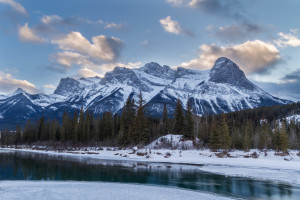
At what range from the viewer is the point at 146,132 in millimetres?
71250

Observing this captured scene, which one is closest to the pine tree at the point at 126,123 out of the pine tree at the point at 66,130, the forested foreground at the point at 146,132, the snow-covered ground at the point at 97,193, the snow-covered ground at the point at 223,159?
the forested foreground at the point at 146,132

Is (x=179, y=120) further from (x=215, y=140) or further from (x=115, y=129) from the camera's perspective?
(x=115, y=129)

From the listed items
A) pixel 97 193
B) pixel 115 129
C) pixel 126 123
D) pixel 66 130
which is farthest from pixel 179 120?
pixel 97 193

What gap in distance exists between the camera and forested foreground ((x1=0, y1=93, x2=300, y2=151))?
222 ft

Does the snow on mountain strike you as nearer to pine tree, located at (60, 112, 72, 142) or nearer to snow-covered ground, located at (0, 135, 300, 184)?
snow-covered ground, located at (0, 135, 300, 184)

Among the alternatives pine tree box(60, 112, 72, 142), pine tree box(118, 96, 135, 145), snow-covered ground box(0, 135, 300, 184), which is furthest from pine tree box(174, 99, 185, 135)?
pine tree box(60, 112, 72, 142)

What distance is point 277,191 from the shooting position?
19.2 meters

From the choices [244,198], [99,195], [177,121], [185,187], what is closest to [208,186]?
[185,187]

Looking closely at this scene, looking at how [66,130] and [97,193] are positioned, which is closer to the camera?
[97,193]

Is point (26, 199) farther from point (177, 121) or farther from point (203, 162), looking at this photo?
point (177, 121)

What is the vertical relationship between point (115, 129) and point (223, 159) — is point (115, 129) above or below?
above

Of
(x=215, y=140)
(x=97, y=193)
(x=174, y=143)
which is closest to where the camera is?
(x=97, y=193)

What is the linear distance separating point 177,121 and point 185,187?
5773 centimetres

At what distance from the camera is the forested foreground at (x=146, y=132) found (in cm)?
6756
